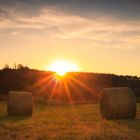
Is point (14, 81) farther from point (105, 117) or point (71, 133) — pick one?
point (71, 133)

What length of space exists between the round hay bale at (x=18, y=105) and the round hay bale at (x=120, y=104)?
485 centimetres

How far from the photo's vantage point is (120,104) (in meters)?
21.0

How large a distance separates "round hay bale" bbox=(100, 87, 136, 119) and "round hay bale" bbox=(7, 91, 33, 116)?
4.85 metres

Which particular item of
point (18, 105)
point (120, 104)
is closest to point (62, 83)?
point (18, 105)

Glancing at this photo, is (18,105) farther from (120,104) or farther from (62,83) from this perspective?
(62,83)

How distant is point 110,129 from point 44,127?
2.59m

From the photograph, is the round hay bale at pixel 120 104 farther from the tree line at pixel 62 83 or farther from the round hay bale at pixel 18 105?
the tree line at pixel 62 83

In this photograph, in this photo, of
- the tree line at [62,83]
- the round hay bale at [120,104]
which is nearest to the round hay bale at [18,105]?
the round hay bale at [120,104]

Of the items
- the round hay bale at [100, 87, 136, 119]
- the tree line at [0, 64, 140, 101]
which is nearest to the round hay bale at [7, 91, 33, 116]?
the round hay bale at [100, 87, 136, 119]

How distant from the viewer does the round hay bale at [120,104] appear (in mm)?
20891

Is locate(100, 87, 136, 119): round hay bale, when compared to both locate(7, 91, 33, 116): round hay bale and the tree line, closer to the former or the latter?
locate(7, 91, 33, 116): round hay bale

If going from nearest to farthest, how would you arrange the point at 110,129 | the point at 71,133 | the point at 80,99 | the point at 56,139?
the point at 56,139 < the point at 71,133 < the point at 110,129 < the point at 80,99

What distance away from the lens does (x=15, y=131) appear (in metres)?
15.4

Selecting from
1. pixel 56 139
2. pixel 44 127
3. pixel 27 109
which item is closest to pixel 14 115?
→ pixel 27 109
